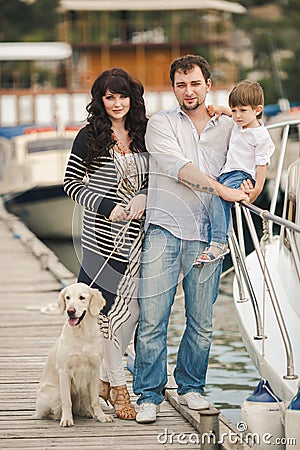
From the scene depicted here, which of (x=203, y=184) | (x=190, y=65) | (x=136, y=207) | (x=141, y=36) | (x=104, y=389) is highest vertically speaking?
(x=141, y=36)

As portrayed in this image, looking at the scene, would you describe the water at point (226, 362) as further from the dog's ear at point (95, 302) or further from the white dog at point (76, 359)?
the dog's ear at point (95, 302)

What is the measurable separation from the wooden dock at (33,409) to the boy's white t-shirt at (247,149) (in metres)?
1.16

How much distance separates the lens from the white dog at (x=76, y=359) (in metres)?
4.83

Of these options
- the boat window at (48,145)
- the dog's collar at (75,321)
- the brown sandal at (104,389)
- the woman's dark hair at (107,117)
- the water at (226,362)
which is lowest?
the water at (226,362)

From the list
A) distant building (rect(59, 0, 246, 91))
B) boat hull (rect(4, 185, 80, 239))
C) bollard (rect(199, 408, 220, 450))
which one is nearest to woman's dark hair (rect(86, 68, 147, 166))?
bollard (rect(199, 408, 220, 450))

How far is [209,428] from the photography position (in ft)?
14.3

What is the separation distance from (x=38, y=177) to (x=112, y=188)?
16.7 meters

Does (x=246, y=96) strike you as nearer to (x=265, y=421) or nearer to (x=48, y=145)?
(x=265, y=421)

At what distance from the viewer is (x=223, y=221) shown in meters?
4.82

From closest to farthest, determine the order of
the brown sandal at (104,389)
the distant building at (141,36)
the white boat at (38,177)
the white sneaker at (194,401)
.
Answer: the white sneaker at (194,401)
the brown sandal at (104,389)
the white boat at (38,177)
the distant building at (141,36)

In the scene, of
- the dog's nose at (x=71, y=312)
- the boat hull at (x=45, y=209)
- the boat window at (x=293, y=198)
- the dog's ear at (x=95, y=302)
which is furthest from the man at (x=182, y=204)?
the boat hull at (x=45, y=209)

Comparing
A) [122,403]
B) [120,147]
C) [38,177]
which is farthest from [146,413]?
[38,177]

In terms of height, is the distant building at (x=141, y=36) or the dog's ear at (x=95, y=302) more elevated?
the distant building at (x=141, y=36)

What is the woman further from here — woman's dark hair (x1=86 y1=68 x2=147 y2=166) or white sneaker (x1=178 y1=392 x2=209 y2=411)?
white sneaker (x1=178 y1=392 x2=209 y2=411)
